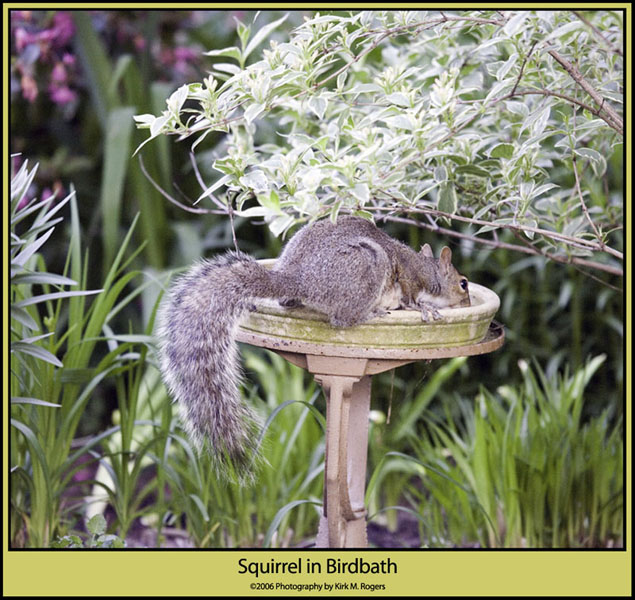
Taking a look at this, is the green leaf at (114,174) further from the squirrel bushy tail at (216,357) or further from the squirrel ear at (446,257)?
the squirrel ear at (446,257)

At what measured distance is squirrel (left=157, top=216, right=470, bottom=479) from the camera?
55.6 inches

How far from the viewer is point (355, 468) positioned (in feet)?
5.49

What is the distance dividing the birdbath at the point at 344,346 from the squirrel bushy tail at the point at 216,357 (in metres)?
0.07

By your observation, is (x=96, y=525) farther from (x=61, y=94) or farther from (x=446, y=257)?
(x=61, y=94)

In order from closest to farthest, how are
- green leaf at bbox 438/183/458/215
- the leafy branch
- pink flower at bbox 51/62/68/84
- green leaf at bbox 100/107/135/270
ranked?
the leafy branch < green leaf at bbox 438/183/458/215 < green leaf at bbox 100/107/135/270 < pink flower at bbox 51/62/68/84

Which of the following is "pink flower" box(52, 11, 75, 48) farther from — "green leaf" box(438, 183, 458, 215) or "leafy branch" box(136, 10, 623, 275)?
"green leaf" box(438, 183, 458, 215)

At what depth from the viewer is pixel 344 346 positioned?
4.72 ft

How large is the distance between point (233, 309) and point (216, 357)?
88 mm

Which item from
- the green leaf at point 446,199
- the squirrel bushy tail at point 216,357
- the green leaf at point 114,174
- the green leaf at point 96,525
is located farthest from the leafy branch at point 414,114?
the green leaf at point 96,525

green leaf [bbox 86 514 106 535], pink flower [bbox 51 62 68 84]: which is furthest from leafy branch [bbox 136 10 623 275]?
pink flower [bbox 51 62 68 84]

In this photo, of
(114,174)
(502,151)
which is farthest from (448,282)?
(114,174)

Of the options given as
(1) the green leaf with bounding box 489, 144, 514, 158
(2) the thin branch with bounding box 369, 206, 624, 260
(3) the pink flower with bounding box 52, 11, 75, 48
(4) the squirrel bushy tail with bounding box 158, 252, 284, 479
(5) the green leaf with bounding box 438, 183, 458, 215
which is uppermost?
(3) the pink flower with bounding box 52, 11, 75, 48

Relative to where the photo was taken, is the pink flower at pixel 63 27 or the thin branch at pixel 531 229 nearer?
the thin branch at pixel 531 229

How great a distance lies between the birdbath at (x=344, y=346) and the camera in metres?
1.43
